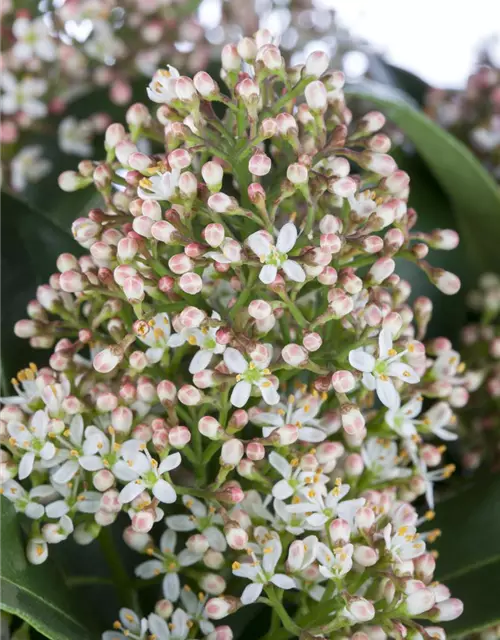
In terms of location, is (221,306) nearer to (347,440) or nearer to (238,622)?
(347,440)

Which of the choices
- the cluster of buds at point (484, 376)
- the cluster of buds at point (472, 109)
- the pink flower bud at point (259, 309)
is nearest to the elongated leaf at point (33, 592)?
the pink flower bud at point (259, 309)

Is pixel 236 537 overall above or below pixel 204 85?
below

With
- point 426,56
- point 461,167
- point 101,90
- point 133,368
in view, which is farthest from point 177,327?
point 426,56

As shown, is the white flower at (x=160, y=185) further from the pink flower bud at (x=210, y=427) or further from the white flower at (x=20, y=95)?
the white flower at (x=20, y=95)

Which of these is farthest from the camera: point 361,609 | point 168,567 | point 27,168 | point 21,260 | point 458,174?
point 27,168

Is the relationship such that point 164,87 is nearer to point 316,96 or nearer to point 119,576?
point 316,96

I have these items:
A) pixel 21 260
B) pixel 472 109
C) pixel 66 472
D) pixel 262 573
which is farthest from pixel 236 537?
pixel 472 109
